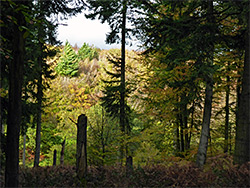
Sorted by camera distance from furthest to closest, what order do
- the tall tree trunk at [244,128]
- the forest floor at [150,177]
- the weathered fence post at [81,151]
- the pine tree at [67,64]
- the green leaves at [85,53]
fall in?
the green leaves at [85,53] < the pine tree at [67,64] < the tall tree trunk at [244,128] < the weathered fence post at [81,151] < the forest floor at [150,177]

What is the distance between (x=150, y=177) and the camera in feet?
18.5

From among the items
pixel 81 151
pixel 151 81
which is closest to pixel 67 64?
pixel 151 81

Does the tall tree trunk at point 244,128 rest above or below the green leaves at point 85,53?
below

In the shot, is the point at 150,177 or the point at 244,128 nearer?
the point at 150,177

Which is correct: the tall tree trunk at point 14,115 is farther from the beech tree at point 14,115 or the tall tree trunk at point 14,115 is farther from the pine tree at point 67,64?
the pine tree at point 67,64

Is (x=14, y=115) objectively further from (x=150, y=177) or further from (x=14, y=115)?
(x=150, y=177)

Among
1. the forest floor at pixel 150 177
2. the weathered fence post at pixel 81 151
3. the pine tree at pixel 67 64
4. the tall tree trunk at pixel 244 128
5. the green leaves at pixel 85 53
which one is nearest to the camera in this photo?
the forest floor at pixel 150 177

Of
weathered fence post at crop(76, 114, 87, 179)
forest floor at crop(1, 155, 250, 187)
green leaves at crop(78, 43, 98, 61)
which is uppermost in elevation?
green leaves at crop(78, 43, 98, 61)

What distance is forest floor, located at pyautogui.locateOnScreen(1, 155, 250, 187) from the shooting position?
516cm

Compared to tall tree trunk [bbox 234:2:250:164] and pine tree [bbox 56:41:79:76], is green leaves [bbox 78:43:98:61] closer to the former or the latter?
pine tree [bbox 56:41:79:76]

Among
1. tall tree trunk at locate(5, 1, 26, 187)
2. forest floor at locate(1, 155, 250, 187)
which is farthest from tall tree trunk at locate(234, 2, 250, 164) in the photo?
tall tree trunk at locate(5, 1, 26, 187)

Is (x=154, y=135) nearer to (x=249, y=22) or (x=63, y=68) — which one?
(x=249, y=22)

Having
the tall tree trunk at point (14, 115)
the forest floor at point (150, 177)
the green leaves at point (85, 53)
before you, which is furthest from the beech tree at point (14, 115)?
the green leaves at point (85, 53)

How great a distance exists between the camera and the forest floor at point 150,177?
5.16 meters
